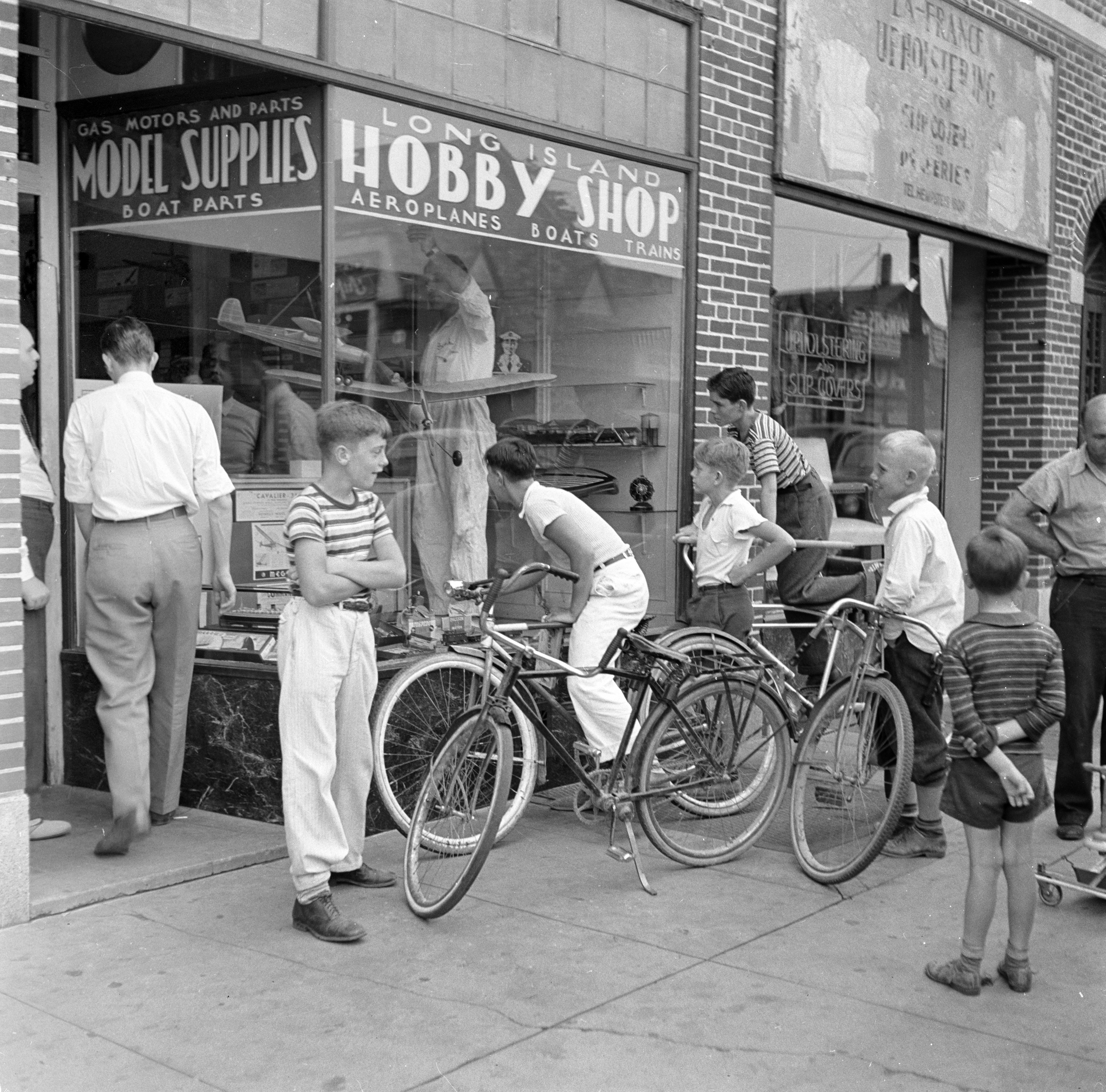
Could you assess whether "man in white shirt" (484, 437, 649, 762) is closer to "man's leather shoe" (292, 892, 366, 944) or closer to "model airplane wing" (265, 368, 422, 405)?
"model airplane wing" (265, 368, 422, 405)

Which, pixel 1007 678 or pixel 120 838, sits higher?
pixel 1007 678

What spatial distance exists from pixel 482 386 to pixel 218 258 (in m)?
1.54

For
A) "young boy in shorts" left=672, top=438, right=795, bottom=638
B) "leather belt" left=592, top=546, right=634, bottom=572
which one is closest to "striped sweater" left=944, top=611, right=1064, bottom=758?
"leather belt" left=592, top=546, right=634, bottom=572

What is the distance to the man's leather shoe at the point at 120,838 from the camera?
5.52 metres

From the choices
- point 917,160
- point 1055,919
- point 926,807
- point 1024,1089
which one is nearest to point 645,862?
point 926,807

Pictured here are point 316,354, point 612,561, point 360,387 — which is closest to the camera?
point 612,561

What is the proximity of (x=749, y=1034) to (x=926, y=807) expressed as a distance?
219 cm

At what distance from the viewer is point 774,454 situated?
301 inches

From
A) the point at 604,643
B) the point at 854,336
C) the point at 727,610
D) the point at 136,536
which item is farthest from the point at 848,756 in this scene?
the point at 854,336

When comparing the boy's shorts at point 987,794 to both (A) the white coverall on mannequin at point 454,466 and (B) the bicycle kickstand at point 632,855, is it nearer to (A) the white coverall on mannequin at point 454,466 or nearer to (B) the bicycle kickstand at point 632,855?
(B) the bicycle kickstand at point 632,855

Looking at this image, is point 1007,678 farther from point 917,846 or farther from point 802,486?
point 802,486

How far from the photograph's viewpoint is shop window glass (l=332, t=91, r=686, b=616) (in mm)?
6711

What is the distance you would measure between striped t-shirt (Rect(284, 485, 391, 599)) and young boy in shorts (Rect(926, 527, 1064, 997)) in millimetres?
1944

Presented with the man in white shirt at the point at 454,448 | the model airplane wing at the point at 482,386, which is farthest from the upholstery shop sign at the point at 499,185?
the model airplane wing at the point at 482,386
